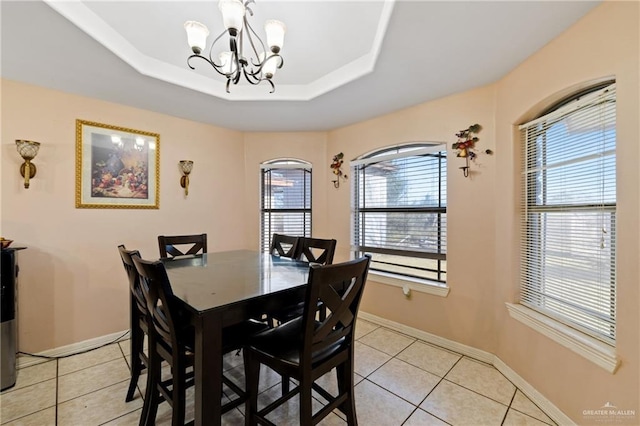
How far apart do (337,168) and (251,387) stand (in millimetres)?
2708

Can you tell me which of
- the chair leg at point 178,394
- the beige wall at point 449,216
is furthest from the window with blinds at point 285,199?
the chair leg at point 178,394

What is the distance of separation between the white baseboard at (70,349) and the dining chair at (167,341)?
1647 millimetres

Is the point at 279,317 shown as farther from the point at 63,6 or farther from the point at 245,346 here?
the point at 63,6

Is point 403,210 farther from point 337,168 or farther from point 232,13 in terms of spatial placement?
point 232,13

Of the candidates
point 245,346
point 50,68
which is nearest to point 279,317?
point 245,346

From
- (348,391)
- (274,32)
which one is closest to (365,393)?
(348,391)

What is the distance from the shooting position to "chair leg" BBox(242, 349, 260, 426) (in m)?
1.42

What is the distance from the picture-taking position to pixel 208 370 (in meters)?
1.20

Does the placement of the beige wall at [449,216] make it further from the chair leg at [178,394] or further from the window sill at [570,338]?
the chair leg at [178,394]

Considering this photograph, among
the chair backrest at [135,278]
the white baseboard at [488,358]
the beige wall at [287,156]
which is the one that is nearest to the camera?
the chair backrest at [135,278]

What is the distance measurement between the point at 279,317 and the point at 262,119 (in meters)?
2.33

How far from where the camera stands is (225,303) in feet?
4.15

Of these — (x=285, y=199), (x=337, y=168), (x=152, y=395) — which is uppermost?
(x=337, y=168)

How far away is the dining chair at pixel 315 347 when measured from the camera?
4.10ft
